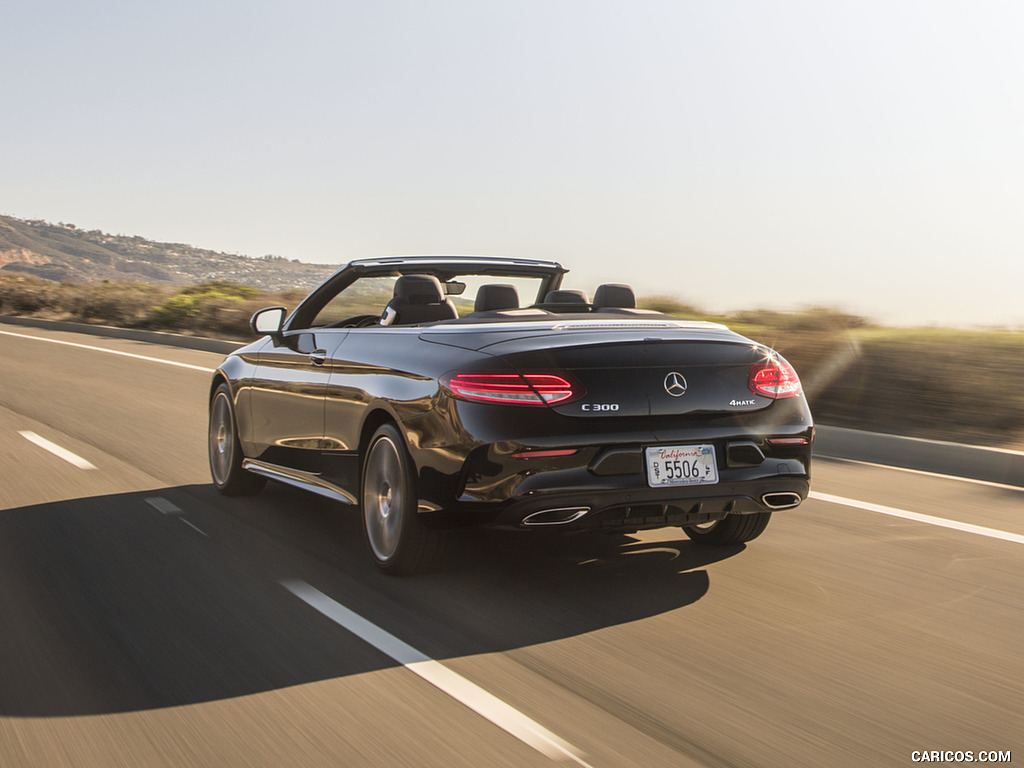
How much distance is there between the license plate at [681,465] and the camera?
502 cm

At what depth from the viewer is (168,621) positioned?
490cm

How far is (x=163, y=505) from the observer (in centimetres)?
755

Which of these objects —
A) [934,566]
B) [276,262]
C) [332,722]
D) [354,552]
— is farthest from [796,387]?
[276,262]

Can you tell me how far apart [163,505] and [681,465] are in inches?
154

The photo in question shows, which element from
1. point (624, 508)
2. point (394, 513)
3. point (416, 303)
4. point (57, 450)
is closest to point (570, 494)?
point (624, 508)

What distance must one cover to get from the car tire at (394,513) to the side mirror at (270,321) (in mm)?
1766

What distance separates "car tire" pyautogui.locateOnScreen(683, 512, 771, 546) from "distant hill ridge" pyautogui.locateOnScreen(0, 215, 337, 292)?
14110 cm

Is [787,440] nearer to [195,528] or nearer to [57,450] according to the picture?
[195,528]

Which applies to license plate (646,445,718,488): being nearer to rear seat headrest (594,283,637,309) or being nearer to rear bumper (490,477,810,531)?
rear bumper (490,477,810,531)

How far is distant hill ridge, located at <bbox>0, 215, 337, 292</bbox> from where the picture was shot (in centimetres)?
15875

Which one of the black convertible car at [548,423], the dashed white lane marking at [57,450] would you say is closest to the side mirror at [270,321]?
the black convertible car at [548,423]

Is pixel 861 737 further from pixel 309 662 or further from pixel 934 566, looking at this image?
pixel 934 566

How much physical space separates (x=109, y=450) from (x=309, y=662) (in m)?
6.14

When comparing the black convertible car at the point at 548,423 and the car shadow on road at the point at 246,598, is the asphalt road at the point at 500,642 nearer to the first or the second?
the car shadow on road at the point at 246,598
